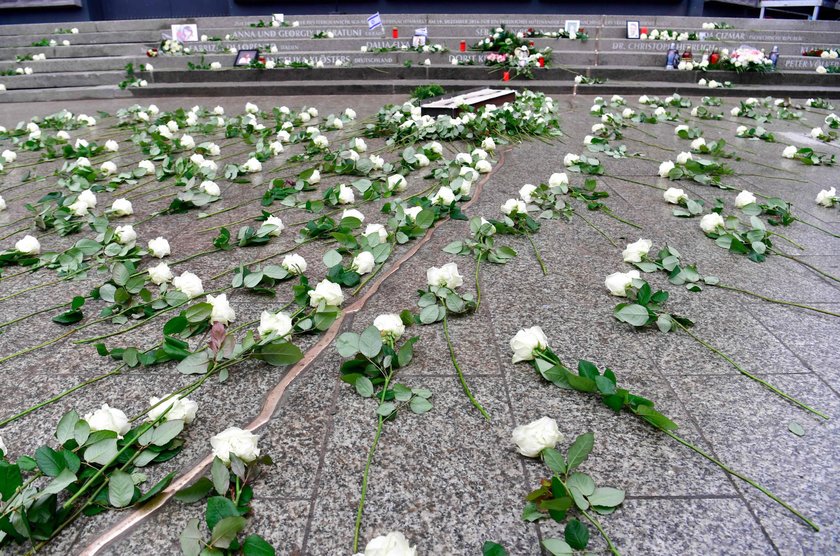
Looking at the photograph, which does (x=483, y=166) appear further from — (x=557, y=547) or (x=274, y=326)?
(x=557, y=547)

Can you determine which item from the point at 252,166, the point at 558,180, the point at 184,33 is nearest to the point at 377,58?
the point at 184,33

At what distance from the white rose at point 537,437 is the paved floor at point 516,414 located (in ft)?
0.18

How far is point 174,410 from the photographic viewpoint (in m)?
1.30

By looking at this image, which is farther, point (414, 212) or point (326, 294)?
point (414, 212)

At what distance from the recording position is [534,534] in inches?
42.3

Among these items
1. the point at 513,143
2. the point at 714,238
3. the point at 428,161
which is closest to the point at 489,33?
the point at 513,143

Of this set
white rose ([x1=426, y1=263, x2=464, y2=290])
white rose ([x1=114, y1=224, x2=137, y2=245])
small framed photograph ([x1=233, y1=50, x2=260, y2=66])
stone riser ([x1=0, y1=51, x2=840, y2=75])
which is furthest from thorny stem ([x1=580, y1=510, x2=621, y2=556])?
small framed photograph ([x1=233, y1=50, x2=260, y2=66])

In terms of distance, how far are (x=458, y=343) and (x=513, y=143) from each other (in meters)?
3.11

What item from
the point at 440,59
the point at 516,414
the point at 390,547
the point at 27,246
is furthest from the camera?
the point at 440,59

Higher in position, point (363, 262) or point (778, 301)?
point (363, 262)

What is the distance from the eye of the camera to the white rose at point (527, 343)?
5.05ft

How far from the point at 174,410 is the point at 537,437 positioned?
865 millimetres

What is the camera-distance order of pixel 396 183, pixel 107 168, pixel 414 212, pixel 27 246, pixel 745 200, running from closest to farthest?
pixel 27 246 → pixel 414 212 → pixel 745 200 → pixel 396 183 → pixel 107 168

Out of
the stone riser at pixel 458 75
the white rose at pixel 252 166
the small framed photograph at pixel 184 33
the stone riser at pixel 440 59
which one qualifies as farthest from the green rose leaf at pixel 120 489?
the small framed photograph at pixel 184 33
